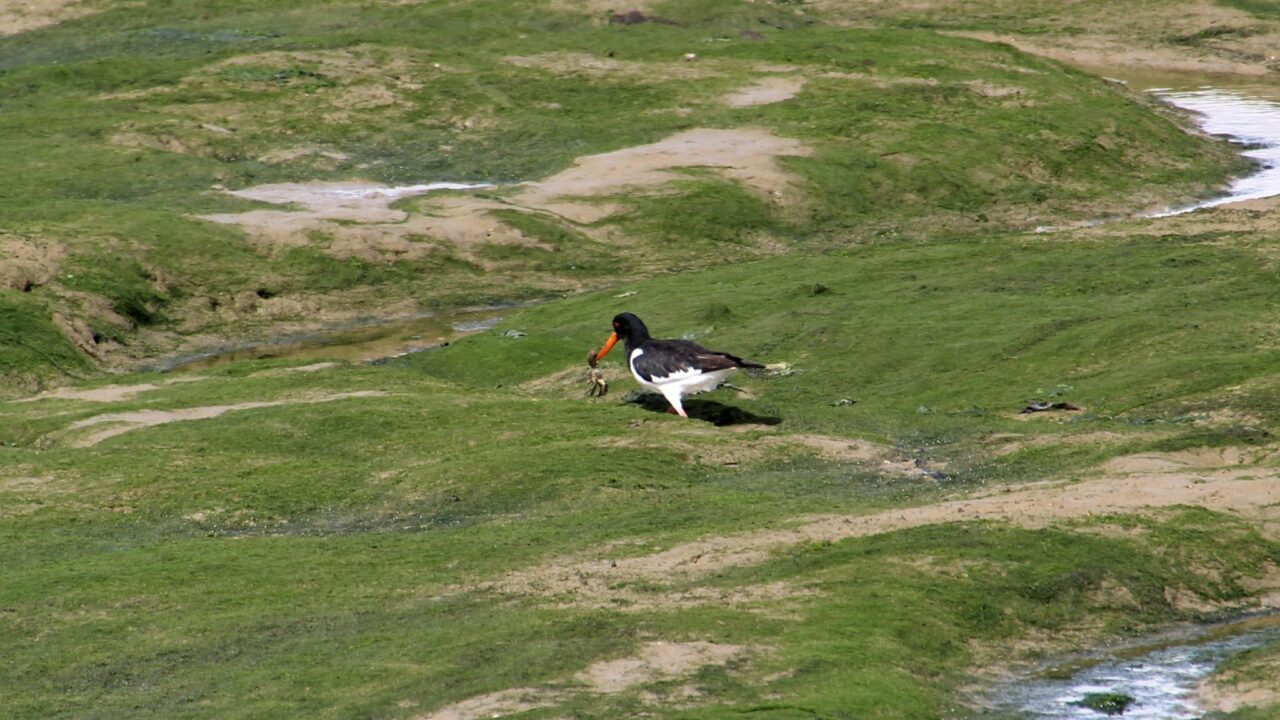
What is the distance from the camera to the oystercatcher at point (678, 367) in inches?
903

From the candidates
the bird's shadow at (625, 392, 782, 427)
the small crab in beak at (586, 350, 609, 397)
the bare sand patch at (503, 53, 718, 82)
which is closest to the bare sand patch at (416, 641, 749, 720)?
the bird's shadow at (625, 392, 782, 427)

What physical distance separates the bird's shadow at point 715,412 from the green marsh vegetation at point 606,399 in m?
0.27

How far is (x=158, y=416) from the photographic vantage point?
2520 centimetres

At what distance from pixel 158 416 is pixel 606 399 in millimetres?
6112

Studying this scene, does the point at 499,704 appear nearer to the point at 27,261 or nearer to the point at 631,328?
the point at 631,328

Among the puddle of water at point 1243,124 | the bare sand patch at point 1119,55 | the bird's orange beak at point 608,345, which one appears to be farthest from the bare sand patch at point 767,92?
the bird's orange beak at point 608,345

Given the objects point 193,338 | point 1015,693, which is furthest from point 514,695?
point 193,338

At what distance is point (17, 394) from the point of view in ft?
94.7

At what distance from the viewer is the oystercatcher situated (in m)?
22.9

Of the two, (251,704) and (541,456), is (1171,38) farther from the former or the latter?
(251,704)

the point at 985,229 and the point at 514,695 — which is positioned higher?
the point at 514,695

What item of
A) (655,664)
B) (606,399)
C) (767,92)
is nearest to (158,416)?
(606,399)

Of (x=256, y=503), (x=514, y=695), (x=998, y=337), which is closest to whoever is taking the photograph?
(x=514, y=695)

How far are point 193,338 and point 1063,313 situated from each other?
1551cm
